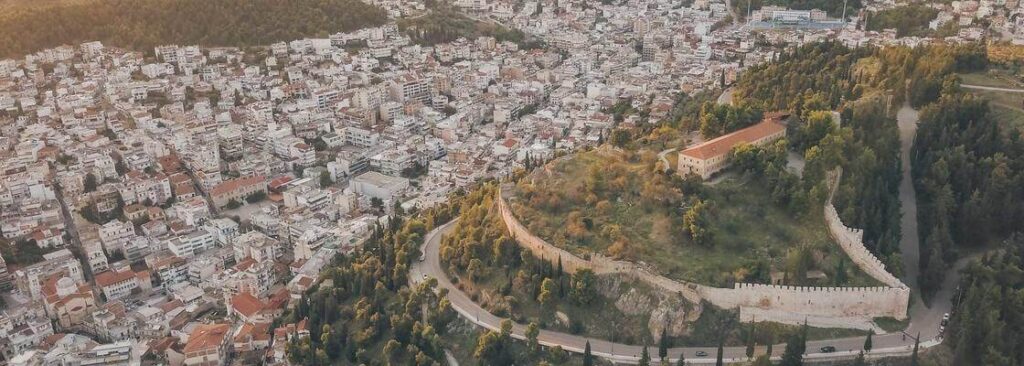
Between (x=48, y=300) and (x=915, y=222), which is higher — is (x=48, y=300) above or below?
below

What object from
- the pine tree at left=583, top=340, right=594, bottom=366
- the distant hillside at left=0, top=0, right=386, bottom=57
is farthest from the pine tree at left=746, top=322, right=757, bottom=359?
the distant hillside at left=0, top=0, right=386, bottom=57

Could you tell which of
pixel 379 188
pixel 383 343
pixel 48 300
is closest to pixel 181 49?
pixel 379 188

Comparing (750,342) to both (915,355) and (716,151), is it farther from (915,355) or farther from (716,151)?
(716,151)

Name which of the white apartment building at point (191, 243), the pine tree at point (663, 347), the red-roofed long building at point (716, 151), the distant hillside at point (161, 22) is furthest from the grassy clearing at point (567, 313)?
the distant hillside at point (161, 22)

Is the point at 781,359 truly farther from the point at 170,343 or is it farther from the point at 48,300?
the point at 48,300

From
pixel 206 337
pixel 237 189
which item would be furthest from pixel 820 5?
pixel 206 337

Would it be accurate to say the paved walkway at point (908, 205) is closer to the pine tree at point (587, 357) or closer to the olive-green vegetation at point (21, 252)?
the pine tree at point (587, 357)
